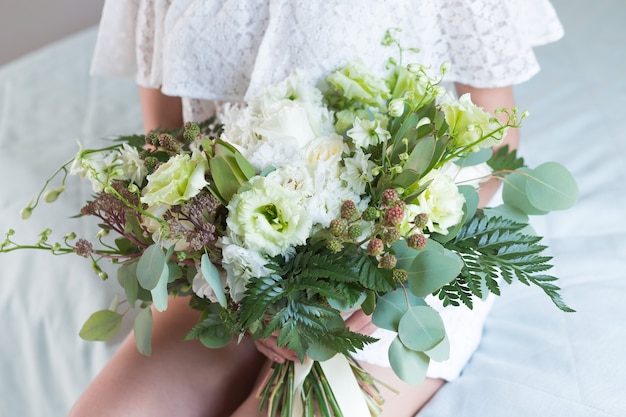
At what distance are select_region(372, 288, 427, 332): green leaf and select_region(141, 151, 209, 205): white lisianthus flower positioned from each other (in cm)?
25

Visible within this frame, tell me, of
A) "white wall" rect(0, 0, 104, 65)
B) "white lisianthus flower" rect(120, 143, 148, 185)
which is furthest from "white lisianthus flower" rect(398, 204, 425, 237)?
"white wall" rect(0, 0, 104, 65)

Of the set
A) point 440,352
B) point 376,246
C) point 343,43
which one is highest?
point 343,43

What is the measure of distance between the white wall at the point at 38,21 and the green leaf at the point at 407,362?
2090mm

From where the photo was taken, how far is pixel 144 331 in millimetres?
927

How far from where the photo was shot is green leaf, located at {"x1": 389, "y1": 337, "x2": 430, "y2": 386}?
0.76 metres

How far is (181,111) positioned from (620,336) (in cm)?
87

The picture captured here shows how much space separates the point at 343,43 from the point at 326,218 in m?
0.37

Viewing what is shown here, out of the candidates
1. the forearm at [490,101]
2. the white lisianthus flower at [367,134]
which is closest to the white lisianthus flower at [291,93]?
the white lisianthus flower at [367,134]

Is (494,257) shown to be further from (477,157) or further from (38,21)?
(38,21)

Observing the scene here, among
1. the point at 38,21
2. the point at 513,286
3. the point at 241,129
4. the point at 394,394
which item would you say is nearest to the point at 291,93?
the point at 241,129

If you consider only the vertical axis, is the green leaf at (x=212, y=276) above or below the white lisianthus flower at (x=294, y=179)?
below

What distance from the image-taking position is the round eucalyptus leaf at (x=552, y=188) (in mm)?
792

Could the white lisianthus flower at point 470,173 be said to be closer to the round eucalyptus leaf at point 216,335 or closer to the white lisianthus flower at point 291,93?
the white lisianthus flower at point 291,93

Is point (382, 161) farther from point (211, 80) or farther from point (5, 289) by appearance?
point (5, 289)
